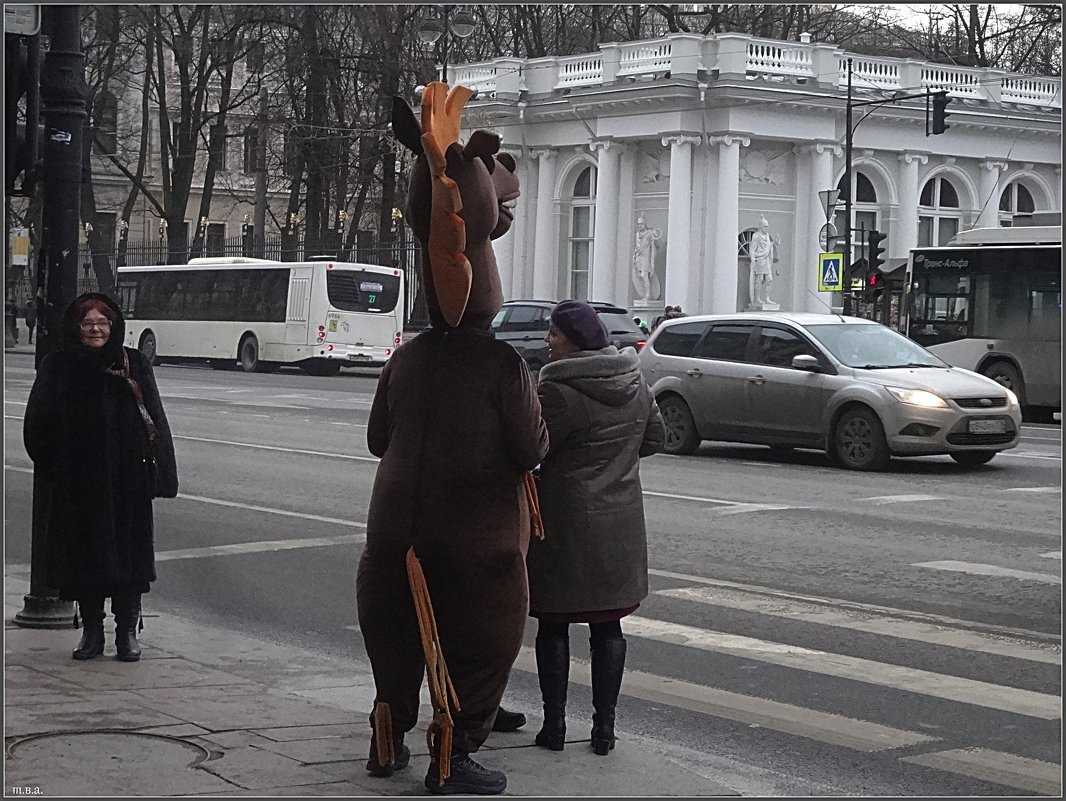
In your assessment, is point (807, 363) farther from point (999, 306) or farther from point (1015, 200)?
point (1015, 200)

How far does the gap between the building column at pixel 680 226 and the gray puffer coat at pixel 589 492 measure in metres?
38.6

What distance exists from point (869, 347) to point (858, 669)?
10482mm

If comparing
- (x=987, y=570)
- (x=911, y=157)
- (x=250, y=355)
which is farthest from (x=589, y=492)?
(x=911, y=157)

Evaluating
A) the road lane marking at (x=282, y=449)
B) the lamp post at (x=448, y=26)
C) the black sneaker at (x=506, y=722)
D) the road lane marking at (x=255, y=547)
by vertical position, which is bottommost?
the road lane marking at (x=255, y=547)

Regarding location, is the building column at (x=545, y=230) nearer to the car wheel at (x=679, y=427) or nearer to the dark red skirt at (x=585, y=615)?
the car wheel at (x=679, y=427)

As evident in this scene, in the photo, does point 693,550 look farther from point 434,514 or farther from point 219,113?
point 219,113

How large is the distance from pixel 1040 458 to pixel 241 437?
941cm

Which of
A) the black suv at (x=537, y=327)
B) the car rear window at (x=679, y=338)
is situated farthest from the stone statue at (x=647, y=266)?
the car rear window at (x=679, y=338)

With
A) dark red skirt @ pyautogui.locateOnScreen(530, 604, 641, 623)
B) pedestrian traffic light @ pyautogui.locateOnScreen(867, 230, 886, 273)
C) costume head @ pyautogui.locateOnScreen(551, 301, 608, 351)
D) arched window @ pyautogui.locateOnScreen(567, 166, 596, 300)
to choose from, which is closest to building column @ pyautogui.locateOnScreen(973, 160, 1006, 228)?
arched window @ pyautogui.locateOnScreen(567, 166, 596, 300)

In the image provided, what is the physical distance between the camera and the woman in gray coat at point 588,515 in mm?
5812

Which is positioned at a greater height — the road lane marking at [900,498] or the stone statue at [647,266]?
the stone statue at [647,266]

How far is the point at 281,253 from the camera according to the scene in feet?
158

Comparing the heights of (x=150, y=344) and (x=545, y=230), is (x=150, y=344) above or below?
below

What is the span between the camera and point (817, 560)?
1086 centimetres
